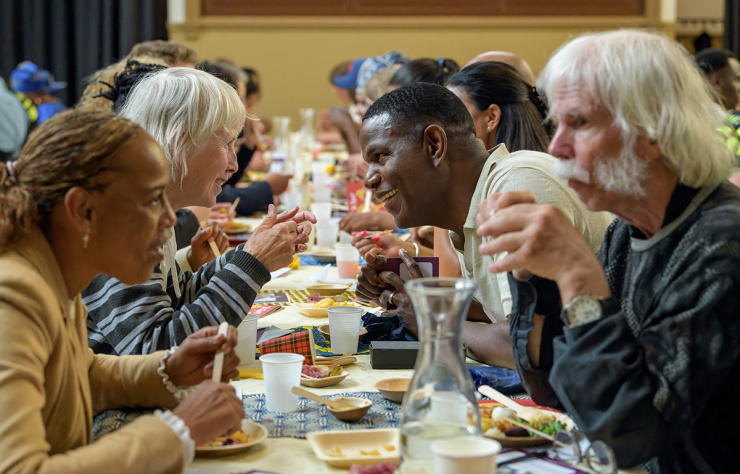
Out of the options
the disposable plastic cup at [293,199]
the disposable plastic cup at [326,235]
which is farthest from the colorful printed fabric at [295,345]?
the disposable plastic cup at [293,199]

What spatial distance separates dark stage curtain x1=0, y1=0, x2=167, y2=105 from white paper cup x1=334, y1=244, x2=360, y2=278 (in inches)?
277

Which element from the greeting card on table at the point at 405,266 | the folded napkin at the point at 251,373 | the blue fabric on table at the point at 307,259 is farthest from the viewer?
the blue fabric on table at the point at 307,259

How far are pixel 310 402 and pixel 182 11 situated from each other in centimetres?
888

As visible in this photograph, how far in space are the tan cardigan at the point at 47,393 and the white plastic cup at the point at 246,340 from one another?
1.74ft

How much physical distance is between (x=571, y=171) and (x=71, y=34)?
9.11 metres

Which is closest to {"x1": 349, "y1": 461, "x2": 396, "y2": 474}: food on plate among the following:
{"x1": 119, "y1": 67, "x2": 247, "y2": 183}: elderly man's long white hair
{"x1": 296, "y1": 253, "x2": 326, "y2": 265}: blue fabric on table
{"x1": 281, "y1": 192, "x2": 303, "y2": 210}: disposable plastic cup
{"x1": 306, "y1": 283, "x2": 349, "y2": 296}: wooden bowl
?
{"x1": 119, "y1": 67, "x2": 247, "y2": 183}: elderly man's long white hair

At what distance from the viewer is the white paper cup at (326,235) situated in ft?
11.4

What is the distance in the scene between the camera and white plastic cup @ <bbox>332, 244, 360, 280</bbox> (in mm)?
2844

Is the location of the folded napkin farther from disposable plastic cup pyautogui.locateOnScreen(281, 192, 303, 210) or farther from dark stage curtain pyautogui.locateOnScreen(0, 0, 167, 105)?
dark stage curtain pyautogui.locateOnScreen(0, 0, 167, 105)

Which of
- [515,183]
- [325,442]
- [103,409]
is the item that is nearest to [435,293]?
[325,442]

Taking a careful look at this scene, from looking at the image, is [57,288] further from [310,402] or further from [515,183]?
[515,183]

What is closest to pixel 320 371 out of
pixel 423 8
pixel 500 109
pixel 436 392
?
pixel 436 392

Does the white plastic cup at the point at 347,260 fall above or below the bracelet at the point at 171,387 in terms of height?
below

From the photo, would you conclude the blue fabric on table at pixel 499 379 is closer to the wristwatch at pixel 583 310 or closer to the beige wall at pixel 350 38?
the wristwatch at pixel 583 310
